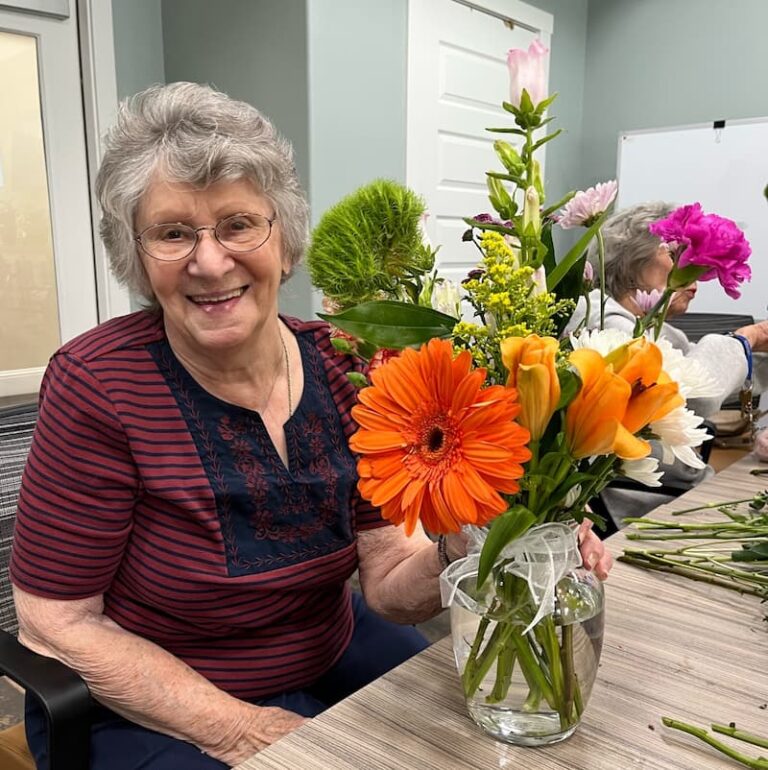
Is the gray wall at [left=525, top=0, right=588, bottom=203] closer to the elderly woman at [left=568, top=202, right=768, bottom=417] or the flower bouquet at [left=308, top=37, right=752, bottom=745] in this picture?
the elderly woman at [left=568, top=202, right=768, bottom=417]

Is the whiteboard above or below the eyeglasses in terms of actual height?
above

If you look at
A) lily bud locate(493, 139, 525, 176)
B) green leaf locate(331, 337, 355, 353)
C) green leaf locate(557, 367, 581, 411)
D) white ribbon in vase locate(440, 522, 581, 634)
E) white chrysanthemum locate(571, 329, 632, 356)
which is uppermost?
lily bud locate(493, 139, 525, 176)

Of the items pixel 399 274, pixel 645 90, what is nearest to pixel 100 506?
pixel 399 274

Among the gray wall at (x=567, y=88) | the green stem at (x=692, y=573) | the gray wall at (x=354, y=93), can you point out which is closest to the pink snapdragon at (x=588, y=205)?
the green stem at (x=692, y=573)

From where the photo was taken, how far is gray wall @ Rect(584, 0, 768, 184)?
3674mm

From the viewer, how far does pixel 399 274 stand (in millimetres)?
665

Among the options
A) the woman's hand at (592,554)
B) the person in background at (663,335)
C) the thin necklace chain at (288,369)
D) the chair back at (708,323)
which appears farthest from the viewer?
the chair back at (708,323)

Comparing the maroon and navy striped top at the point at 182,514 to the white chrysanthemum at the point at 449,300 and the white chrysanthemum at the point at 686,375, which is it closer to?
the white chrysanthemum at the point at 449,300

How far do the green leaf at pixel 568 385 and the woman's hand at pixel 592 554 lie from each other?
0.26 m

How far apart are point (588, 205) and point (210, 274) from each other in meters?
0.51

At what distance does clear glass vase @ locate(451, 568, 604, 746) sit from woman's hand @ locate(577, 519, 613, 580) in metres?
0.08

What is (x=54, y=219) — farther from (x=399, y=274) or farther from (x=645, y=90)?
(x=645, y=90)

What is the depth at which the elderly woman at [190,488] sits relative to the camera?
0.96m

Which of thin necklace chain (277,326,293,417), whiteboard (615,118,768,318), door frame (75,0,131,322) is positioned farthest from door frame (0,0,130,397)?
whiteboard (615,118,768,318)
